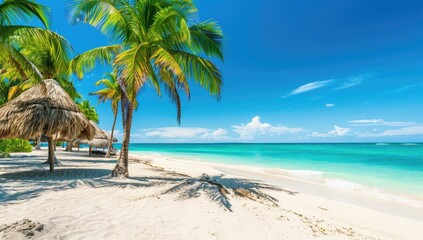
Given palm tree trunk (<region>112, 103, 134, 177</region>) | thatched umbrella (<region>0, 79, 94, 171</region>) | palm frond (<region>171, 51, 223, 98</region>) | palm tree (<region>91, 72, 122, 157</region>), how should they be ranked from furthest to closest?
palm tree (<region>91, 72, 122, 157</region>) → palm tree trunk (<region>112, 103, 134, 177</region>) → palm frond (<region>171, 51, 223, 98</region>) → thatched umbrella (<region>0, 79, 94, 171</region>)

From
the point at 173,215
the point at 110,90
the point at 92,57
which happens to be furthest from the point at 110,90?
the point at 173,215

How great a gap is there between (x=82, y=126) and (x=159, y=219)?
545 cm

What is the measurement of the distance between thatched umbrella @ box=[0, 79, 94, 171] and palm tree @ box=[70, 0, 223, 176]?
1.42 meters

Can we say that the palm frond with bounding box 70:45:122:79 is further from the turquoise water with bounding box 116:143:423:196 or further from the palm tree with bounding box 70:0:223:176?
the turquoise water with bounding box 116:143:423:196

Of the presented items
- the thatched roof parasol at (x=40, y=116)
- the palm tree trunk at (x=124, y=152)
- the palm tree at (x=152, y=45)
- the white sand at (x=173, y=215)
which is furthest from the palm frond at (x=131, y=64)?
the white sand at (x=173, y=215)

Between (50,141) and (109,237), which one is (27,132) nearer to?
(50,141)

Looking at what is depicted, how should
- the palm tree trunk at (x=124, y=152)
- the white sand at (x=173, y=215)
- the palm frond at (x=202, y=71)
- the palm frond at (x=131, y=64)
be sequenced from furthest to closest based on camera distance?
1. the palm tree trunk at (x=124, y=152)
2. the palm frond at (x=202, y=71)
3. the palm frond at (x=131, y=64)
4. the white sand at (x=173, y=215)

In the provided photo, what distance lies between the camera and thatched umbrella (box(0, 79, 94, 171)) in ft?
23.2

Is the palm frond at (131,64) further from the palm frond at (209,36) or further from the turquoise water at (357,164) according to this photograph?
the turquoise water at (357,164)

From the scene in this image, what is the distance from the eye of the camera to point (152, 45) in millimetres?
7812

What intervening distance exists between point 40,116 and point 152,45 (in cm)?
394

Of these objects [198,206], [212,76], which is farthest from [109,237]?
[212,76]

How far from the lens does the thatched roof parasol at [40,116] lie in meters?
7.08

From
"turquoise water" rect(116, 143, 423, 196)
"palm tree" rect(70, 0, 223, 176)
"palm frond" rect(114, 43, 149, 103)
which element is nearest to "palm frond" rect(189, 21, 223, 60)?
"palm tree" rect(70, 0, 223, 176)
